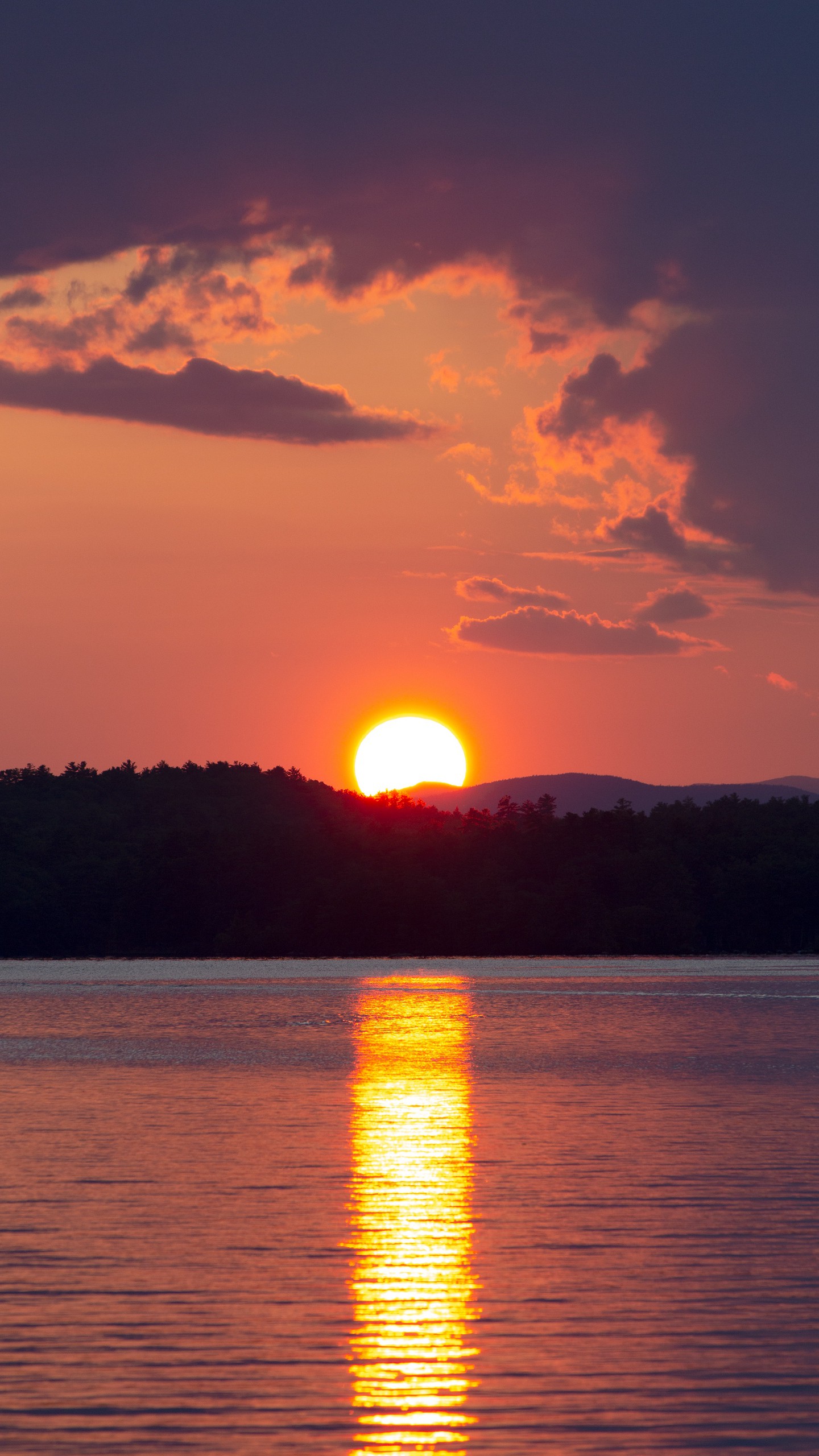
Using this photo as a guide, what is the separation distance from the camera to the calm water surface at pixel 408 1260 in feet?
34.7

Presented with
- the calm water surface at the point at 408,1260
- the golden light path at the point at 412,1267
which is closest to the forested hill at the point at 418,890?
the calm water surface at the point at 408,1260

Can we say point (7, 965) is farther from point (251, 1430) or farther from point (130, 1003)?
point (251, 1430)

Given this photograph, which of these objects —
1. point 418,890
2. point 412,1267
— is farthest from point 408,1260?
point 418,890

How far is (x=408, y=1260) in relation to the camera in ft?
49.6

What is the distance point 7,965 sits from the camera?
427 ft

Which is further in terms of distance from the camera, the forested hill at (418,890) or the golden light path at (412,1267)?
the forested hill at (418,890)

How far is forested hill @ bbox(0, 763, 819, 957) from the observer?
5807 inches

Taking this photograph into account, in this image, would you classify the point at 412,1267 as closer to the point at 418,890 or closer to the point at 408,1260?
the point at 408,1260

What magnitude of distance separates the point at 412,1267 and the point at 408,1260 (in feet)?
0.83

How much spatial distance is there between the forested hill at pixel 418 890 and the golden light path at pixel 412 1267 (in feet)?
385

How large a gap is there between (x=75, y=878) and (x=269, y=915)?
18.1 m

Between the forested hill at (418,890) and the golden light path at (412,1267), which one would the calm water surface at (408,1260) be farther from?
the forested hill at (418,890)

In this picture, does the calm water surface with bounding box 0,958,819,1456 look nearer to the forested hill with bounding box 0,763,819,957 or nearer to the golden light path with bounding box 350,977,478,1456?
the golden light path with bounding box 350,977,478,1456

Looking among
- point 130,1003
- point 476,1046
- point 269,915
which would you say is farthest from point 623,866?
point 476,1046
